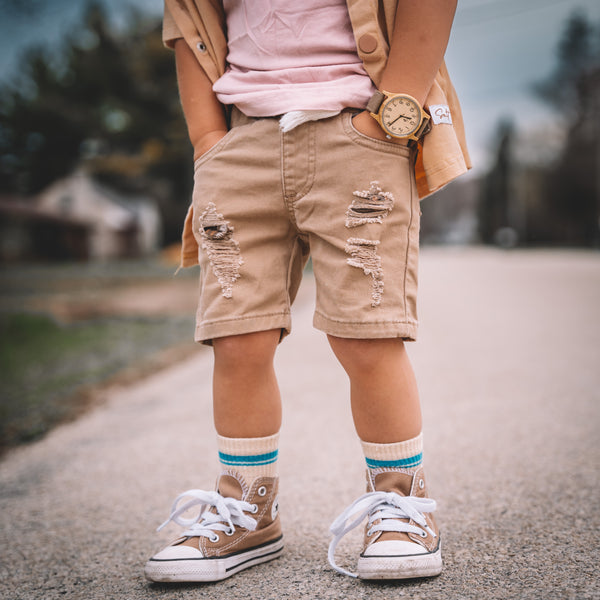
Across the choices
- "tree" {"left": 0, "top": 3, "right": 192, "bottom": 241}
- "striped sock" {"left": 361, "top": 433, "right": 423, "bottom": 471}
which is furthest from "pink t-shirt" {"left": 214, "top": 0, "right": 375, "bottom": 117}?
"tree" {"left": 0, "top": 3, "right": 192, "bottom": 241}

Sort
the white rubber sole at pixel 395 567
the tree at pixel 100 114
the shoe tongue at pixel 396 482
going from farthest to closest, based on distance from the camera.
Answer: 1. the tree at pixel 100 114
2. the shoe tongue at pixel 396 482
3. the white rubber sole at pixel 395 567

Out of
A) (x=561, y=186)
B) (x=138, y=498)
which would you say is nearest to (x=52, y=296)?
(x=138, y=498)

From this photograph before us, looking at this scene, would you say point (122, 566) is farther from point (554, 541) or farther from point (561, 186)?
point (561, 186)

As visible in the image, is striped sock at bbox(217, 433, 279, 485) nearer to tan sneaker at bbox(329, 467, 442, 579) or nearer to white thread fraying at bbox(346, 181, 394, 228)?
tan sneaker at bbox(329, 467, 442, 579)

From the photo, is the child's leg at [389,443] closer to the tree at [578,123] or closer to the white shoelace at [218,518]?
the white shoelace at [218,518]

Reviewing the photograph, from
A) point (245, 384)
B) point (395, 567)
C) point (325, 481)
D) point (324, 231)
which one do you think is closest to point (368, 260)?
point (324, 231)

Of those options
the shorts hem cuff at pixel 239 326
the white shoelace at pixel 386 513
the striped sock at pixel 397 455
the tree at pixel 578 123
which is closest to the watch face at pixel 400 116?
the shorts hem cuff at pixel 239 326

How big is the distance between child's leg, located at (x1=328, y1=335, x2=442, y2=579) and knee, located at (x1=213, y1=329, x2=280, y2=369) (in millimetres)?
151

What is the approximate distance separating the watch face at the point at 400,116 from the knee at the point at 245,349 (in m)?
0.49

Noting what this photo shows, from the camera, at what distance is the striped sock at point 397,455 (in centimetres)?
120

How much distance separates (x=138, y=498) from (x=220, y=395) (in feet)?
2.12

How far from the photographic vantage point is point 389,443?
1.20 m

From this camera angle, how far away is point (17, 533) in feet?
4.89

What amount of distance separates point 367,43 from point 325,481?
48.5 inches
